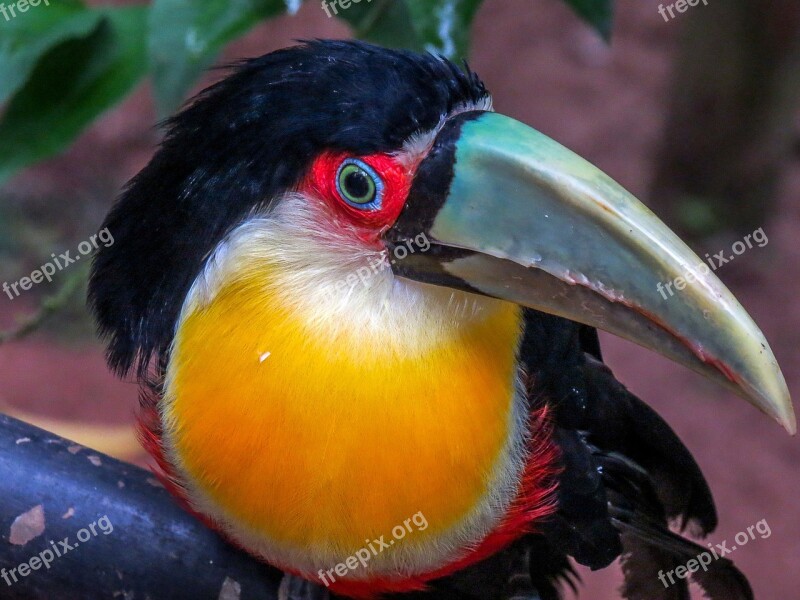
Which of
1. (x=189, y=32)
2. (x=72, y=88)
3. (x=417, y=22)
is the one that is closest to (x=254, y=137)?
(x=417, y=22)

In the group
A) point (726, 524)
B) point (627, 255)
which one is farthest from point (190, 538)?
point (726, 524)

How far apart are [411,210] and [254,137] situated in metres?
0.28

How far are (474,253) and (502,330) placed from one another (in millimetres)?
225

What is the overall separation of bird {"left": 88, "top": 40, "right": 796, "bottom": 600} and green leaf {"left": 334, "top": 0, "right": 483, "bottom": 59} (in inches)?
13.0

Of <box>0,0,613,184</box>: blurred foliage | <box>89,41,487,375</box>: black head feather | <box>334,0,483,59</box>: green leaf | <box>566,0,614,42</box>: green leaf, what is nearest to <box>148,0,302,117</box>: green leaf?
<box>0,0,613,184</box>: blurred foliage

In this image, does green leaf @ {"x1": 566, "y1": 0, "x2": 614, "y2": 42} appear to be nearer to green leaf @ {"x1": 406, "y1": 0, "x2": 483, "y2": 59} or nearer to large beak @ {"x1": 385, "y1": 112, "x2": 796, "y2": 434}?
green leaf @ {"x1": 406, "y1": 0, "x2": 483, "y2": 59}

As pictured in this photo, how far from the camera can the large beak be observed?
141cm

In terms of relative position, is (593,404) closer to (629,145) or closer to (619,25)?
(629,145)

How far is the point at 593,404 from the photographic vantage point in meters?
2.02

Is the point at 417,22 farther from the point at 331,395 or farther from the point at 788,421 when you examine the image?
the point at 788,421

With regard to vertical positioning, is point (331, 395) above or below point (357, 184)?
below

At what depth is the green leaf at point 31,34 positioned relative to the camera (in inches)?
89.1

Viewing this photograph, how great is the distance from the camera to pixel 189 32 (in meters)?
2.13

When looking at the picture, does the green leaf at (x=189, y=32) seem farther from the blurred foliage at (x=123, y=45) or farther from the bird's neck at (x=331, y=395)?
the bird's neck at (x=331, y=395)
